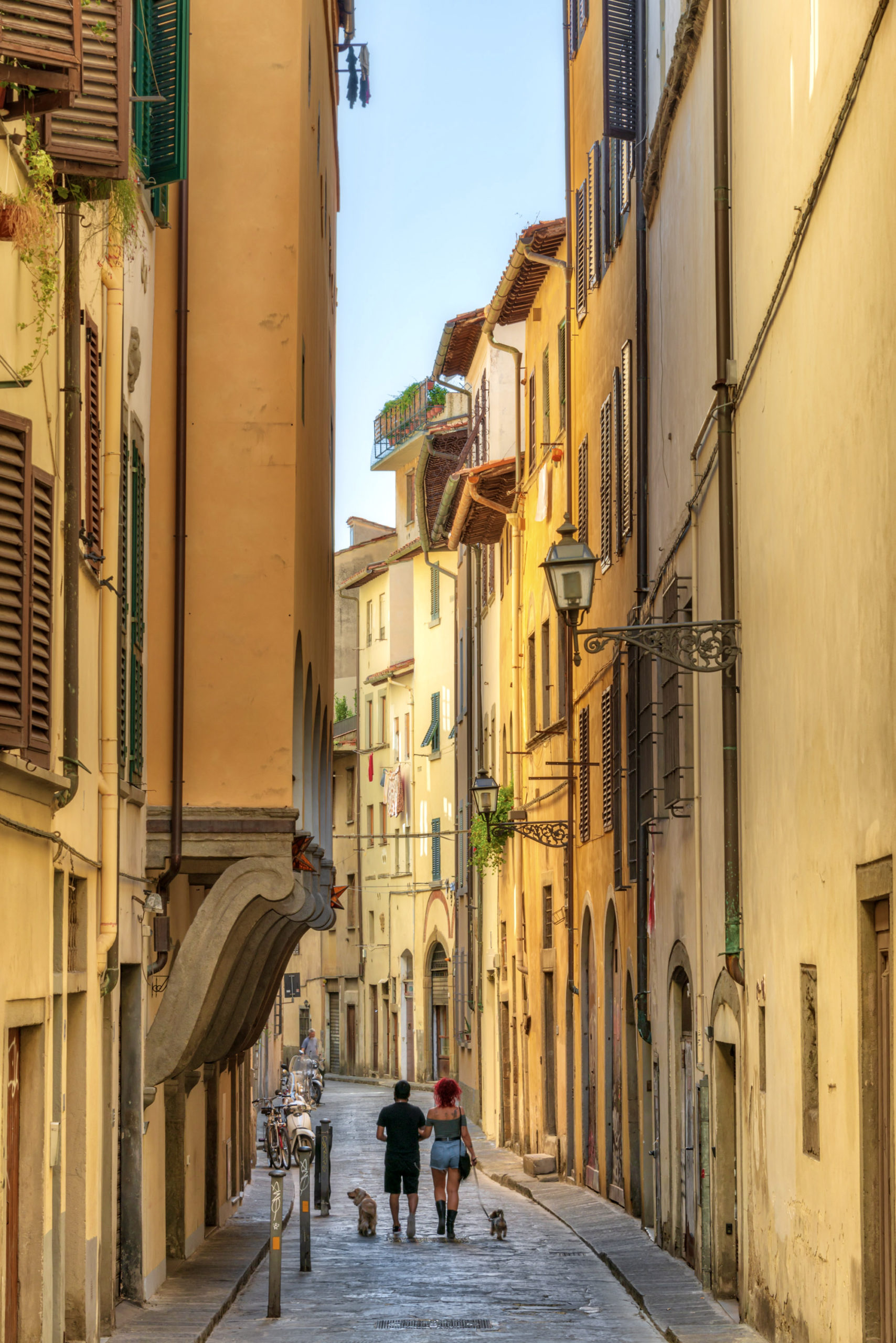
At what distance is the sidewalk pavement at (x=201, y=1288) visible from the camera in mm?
12656

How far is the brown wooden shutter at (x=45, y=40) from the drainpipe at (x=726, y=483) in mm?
6351

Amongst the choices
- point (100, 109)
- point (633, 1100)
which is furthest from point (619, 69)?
point (100, 109)

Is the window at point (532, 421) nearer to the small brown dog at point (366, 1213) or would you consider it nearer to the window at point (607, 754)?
the window at point (607, 754)

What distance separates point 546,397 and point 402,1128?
13550 millimetres

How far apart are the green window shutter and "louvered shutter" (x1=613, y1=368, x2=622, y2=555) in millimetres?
7794

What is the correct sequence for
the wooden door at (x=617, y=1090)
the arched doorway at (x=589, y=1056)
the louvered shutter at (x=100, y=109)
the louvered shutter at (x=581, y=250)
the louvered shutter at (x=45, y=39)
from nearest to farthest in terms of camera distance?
the louvered shutter at (x=45, y=39) → the louvered shutter at (x=100, y=109) → the wooden door at (x=617, y=1090) → the arched doorway at (x=589, y=1056) → the louvered shutter at (x=581, y=250)

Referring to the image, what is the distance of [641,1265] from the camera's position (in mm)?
16406

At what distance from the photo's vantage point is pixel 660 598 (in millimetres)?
18109

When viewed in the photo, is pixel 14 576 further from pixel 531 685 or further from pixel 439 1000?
pixel 439 1000

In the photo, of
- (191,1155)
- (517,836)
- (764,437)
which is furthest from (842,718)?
(517,836)

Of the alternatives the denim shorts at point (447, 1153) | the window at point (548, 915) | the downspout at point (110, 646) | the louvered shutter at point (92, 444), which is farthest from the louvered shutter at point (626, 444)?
the window at point (548, 915)

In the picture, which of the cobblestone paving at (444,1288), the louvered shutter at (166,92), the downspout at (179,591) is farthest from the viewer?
the downspout at (179,591)

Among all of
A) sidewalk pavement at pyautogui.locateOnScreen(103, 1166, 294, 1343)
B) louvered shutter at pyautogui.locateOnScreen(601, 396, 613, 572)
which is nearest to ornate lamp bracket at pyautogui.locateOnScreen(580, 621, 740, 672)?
sidewalk pavement at pyautogui.locateOnScreen(103, 1166, 294, 1343)

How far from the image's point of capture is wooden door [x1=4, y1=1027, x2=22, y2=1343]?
9.35m
